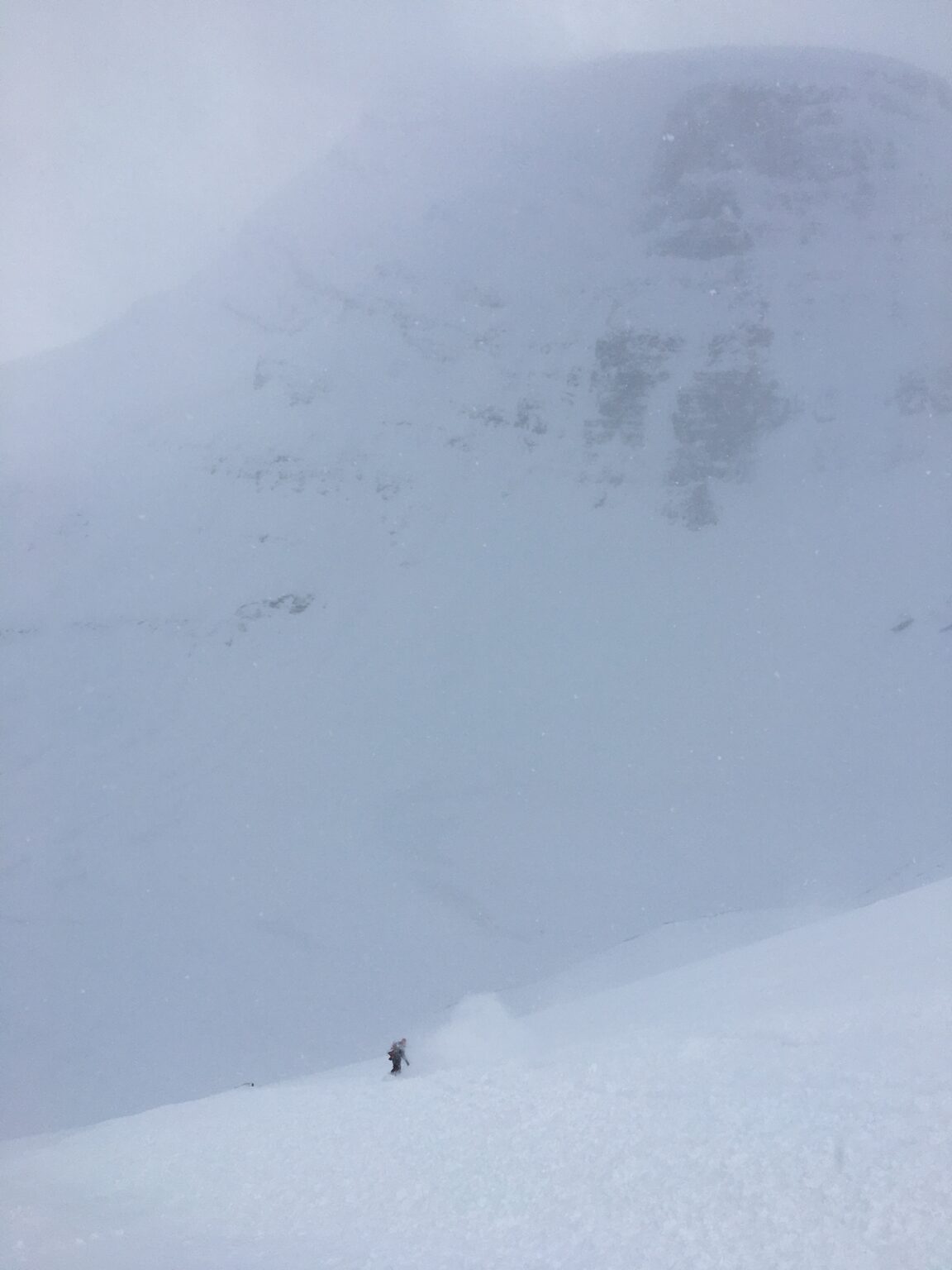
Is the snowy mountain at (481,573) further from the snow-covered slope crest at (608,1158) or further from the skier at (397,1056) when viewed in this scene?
the snow-covered slope crest at (608,1158)

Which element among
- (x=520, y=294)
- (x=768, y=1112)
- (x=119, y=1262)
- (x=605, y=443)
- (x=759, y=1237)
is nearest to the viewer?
(x=759, y=1237)

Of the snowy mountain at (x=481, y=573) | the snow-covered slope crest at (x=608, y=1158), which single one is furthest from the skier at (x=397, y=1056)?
the snowy mountain at (x=481, y=573)

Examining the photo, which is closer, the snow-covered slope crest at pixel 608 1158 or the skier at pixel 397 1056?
the snow-covered slope crest at pixel 608 1158

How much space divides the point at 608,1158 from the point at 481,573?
2745cm

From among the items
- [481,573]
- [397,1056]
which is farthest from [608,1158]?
[481,573]

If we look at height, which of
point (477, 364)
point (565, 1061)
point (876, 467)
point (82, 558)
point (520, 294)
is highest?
point (520, 294)

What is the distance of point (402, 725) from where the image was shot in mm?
29500

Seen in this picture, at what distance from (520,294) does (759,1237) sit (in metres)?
39.7

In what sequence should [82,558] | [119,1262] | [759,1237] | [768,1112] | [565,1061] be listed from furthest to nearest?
[82,558], [565,1061], [768,1112], [119,1262], [759,1237]

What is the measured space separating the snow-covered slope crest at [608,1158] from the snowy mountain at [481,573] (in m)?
8.06

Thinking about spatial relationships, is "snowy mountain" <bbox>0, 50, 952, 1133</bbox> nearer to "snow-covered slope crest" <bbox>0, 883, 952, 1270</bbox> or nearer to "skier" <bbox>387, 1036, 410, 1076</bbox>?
"skier" <bbox>387, 1036, 410, 1076</bbox>

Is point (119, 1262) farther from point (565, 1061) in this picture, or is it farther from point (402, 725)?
point (402, 725)

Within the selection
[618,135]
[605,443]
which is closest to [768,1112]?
→ [605,443]

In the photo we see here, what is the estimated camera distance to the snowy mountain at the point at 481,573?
2256 centimetres
